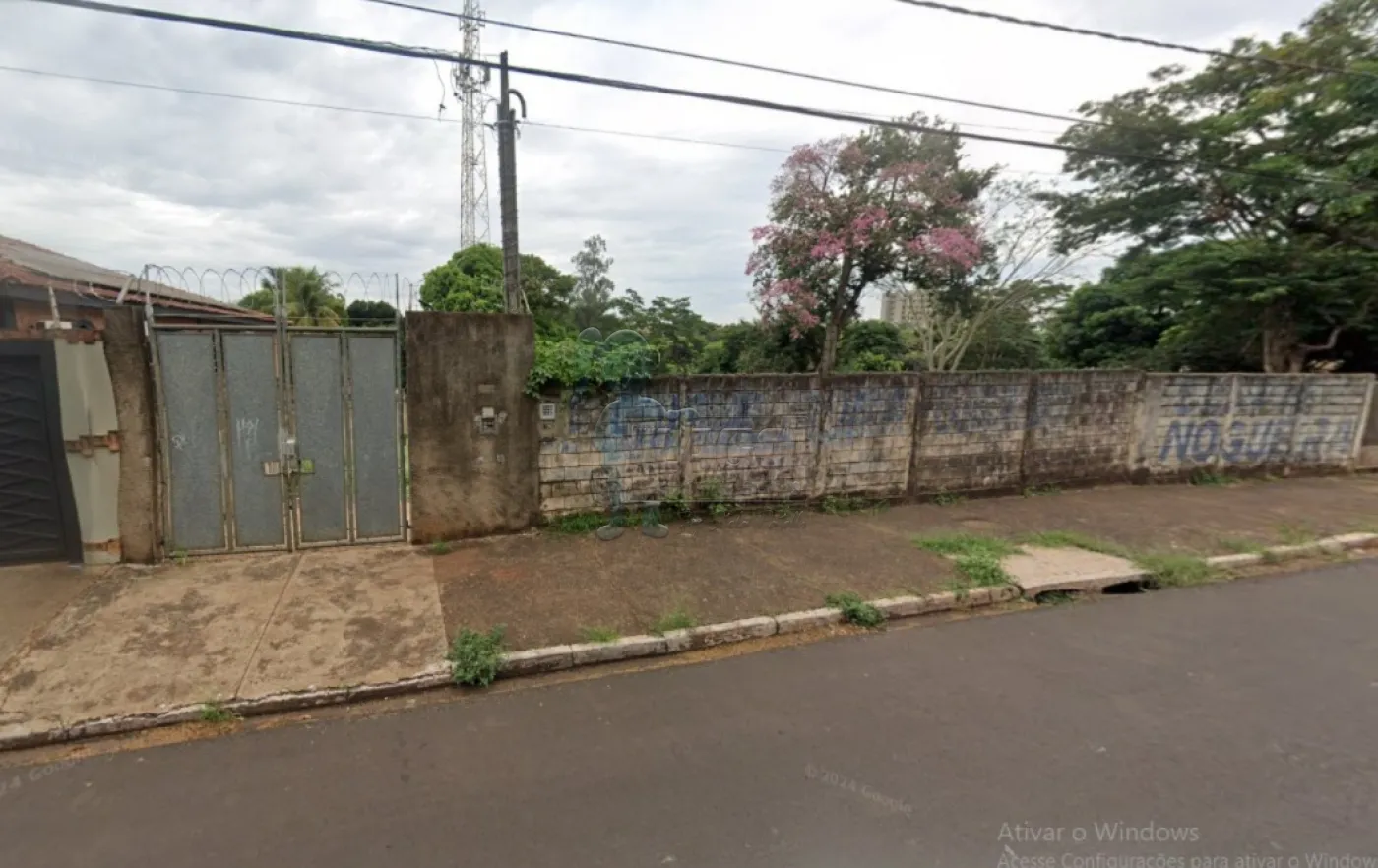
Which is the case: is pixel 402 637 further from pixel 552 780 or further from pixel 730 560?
pixel 730 560

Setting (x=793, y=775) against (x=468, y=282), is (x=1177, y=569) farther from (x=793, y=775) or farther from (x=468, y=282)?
(x=468, y=282)

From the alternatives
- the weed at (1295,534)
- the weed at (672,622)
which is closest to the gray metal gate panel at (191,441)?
the weed at (672,622)

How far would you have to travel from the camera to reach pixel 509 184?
19.7 feet

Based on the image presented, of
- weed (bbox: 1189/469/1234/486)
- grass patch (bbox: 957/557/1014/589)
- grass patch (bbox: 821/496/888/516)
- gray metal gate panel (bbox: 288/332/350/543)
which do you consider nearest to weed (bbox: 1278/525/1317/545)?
weed (bbox: 1189/469/1234/486)

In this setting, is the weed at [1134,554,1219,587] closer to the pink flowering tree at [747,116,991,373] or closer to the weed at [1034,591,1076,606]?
the weed at [1034,591,1076,606]

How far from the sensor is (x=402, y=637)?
4105 millimetres

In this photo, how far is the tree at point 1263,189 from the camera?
10.8 meters

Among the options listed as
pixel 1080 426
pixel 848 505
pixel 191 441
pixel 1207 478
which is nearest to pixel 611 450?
pixel 848 505

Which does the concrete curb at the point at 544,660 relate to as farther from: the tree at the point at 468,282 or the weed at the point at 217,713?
the tree at the point at 468,282

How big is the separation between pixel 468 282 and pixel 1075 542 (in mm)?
19194

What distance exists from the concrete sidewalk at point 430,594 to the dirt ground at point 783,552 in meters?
0.02

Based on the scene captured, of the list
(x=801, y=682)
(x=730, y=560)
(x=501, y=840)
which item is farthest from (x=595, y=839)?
(x=730, y=560)

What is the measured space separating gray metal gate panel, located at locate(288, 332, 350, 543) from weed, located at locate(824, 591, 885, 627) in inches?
188

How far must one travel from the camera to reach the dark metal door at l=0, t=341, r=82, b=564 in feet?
15.9
